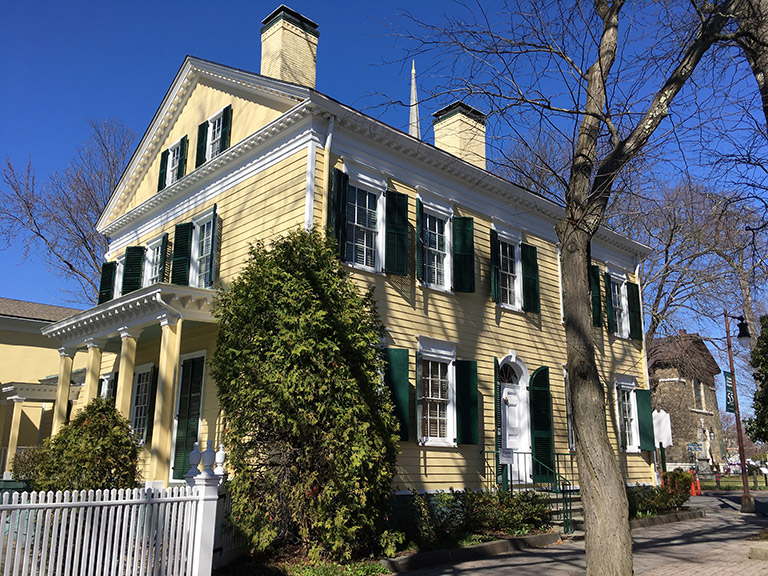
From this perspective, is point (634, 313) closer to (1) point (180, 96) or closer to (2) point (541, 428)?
(2) point (541, 428)

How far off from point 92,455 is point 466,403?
275 inches

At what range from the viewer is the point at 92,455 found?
9047mm

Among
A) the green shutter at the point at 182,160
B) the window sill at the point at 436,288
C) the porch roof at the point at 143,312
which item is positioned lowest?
the porch roof at the point at 143,312

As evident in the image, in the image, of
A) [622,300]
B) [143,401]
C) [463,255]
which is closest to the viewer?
[463,255]

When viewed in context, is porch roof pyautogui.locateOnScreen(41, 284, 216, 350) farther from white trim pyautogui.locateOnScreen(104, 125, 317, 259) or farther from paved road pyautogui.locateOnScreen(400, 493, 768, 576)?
paved road pyautogui.locateOnScreen(400, 493, 768, 576)

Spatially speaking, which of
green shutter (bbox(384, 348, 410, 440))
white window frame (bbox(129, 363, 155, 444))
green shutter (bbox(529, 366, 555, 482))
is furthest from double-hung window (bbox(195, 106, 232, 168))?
green shutter (bbox(529, 366, 555, 482))

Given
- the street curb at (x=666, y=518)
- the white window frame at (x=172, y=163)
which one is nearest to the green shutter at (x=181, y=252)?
the white window frame at (x=172, y=163)

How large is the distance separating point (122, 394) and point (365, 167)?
249 inches

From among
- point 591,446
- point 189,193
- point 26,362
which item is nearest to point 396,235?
point 189,193

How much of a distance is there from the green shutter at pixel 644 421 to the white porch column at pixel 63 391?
49.4 ft

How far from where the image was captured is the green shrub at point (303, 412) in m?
8.67

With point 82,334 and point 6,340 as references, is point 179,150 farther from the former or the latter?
point 6,340

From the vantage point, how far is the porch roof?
446 inches

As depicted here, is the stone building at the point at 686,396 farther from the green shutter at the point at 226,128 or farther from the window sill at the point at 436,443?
the green shutter at the point at 226,128
